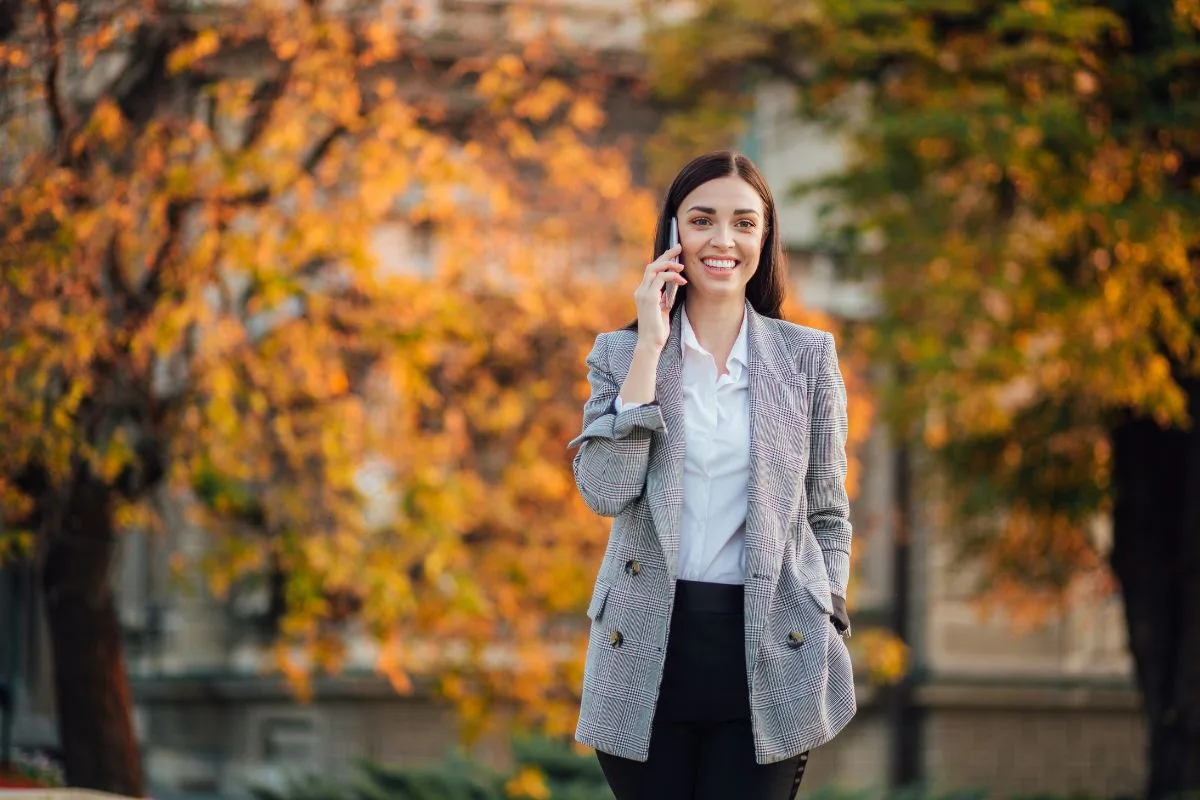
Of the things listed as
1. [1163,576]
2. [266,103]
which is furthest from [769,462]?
[1163,576]

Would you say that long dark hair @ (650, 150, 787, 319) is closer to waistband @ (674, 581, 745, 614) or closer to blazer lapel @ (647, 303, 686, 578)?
blazer lapel @ (647, 303, 686, 578)

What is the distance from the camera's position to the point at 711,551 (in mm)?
3680

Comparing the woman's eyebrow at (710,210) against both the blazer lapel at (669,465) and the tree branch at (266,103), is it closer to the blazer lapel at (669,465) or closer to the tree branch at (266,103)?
the blazer lapel at (669,465)

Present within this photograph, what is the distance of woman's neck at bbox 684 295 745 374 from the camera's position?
3.87 m

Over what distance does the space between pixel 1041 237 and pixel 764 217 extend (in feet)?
31.3

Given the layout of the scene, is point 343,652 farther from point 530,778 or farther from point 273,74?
point 273,74

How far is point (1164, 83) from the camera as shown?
37.9 feet

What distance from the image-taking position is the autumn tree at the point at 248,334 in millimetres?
8484

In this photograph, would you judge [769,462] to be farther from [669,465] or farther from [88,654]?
[88,654]

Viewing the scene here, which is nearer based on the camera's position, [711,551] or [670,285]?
[711,551]

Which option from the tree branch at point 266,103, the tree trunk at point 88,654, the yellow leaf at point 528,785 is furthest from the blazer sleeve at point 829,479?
the yellow leaf at point 528,785

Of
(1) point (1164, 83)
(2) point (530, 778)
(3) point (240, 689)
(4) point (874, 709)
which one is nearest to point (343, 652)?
(2) point (530, 778)

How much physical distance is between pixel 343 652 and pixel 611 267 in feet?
12.7

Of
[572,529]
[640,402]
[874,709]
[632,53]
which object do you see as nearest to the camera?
[640,402]
